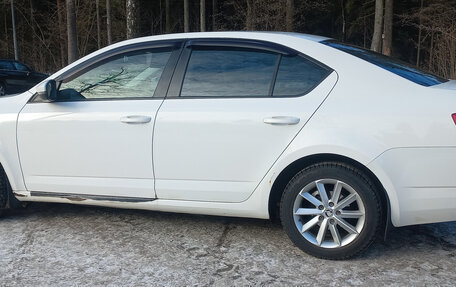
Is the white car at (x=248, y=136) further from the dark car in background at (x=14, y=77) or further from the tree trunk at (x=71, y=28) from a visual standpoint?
the dark car in background at (x=14, y=77)

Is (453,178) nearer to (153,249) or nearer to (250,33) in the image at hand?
(250,33)

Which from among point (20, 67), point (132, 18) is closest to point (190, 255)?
point (132, 18)

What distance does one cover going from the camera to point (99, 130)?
142 inches

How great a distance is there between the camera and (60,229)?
3.95 m

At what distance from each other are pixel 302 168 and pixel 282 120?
39 centimetres

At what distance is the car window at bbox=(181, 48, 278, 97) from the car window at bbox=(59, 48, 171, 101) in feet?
0.95

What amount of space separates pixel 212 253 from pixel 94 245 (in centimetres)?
95

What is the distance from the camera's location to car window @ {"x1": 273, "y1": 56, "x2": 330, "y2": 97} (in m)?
3.29

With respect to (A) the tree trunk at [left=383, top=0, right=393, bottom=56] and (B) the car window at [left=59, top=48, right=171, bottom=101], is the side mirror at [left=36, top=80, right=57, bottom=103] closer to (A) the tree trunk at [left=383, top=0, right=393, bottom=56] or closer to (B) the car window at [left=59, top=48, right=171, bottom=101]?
(B) the car window at [left=59, top=48, right=171, bottom=101]

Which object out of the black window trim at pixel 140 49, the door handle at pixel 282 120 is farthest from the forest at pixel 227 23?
the door handle at pixel 282 120

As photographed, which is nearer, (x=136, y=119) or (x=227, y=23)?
(x=136, y=119)

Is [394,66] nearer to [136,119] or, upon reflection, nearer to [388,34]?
[136,119]

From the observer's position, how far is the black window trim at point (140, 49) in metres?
3.62

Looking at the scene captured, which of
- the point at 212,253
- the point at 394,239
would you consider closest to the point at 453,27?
Result: the point at 394,239
